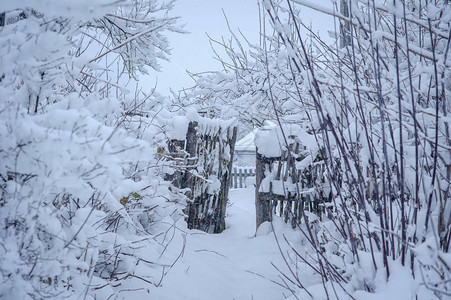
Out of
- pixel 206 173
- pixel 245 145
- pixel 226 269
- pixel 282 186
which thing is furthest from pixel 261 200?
pixel 245 145

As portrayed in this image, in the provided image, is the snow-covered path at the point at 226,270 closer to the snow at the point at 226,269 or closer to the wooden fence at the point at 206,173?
the snow at the point at 226,269

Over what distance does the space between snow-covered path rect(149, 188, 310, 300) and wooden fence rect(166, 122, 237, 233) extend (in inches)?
12.0

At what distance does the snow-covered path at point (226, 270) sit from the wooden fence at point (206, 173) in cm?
30

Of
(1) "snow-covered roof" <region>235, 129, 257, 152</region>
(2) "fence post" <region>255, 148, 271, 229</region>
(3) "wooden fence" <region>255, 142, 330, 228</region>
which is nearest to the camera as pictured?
(3) "wooden fence" <region>255, 142, 330, 228</region>

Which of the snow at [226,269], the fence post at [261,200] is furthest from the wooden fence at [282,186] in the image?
the snow at [226,269]

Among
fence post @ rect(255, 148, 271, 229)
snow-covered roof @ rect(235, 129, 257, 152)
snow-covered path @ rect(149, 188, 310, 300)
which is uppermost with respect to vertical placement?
snow-covered roof @ rect(235, 129, 257, 152)

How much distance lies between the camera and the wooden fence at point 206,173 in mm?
3379

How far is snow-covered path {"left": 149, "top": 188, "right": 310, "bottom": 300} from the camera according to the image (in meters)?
1.86

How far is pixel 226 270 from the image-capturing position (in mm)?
2400

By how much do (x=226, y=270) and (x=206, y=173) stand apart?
1.46 m

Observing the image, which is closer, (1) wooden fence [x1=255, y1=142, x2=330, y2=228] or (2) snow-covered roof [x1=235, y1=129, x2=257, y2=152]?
(1) wooden fence [x1=255, y1=142, x2=330, y2=228]

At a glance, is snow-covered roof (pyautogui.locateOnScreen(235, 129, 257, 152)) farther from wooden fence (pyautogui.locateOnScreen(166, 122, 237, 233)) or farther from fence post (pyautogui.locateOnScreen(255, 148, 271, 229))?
fence post (pyautogui.locateOnScreen(255, 148, 271, 229))

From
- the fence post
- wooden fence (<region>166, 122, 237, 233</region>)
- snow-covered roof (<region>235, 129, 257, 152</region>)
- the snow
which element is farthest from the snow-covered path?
snow-covered roof (<region>235, 129, 257, 152</region>)

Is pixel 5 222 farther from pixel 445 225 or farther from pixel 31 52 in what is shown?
pixel 445 225
